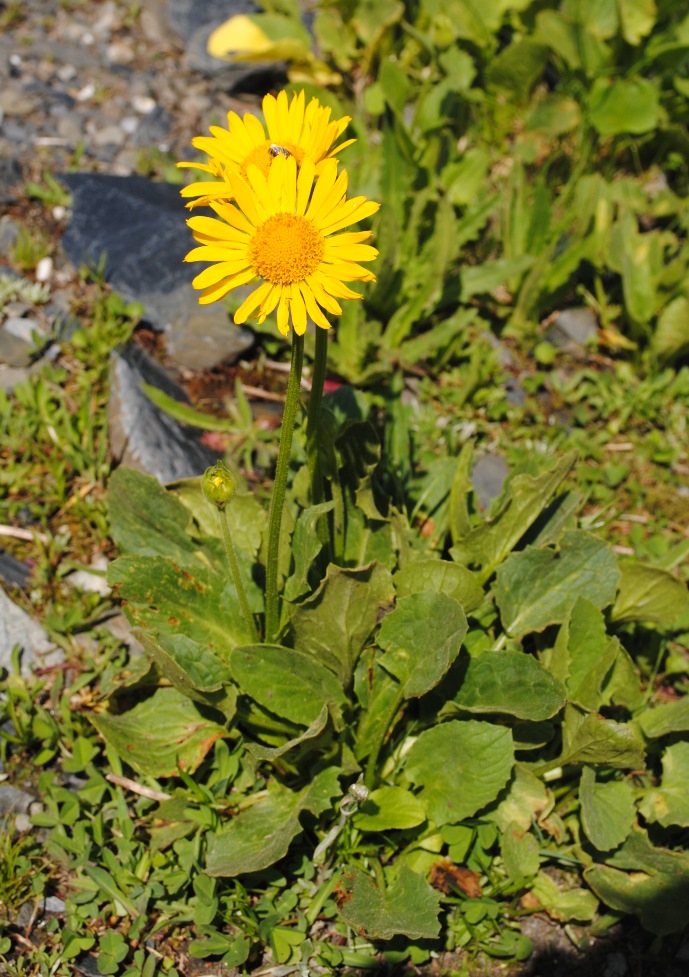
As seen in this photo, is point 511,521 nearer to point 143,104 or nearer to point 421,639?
point 421,639

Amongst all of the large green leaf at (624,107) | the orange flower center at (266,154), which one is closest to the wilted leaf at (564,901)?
the orange flower center at (266,154)

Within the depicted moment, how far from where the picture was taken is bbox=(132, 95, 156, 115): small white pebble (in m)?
5.43

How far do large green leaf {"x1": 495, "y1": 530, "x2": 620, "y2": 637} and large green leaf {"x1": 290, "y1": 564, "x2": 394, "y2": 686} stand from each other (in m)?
0.44

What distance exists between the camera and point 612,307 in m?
4.66

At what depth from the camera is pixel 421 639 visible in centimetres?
258

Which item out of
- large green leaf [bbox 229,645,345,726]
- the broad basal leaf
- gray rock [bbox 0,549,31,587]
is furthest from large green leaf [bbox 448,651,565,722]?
gray rock [bbox 0,549,31,587]

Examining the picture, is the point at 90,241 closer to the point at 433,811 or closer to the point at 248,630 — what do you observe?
the point at 248,630

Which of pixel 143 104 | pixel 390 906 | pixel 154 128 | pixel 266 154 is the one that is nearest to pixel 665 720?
pixel 390 906

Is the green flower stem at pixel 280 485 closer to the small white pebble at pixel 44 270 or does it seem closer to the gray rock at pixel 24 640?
the gray rock at pixel 24 640

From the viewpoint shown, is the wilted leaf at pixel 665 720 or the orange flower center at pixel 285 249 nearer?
the orange flower center at pixel 285 249

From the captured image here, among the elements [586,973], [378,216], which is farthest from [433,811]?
[378,216]

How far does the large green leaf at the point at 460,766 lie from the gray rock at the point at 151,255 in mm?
2236

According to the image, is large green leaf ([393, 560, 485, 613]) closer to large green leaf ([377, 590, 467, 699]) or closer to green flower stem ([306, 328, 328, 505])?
large green leaf ([377, 590, 467, 699])

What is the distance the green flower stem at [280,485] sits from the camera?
2002mm
